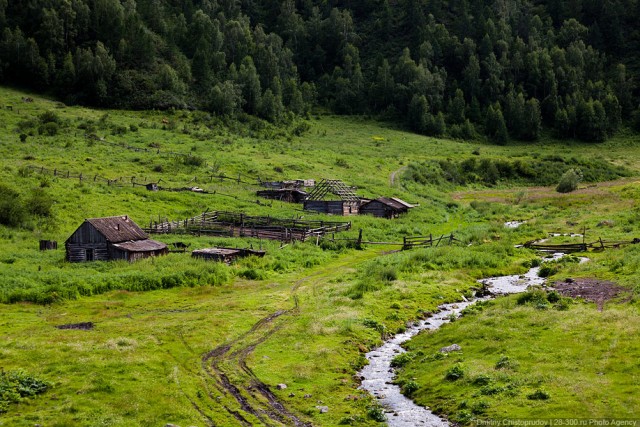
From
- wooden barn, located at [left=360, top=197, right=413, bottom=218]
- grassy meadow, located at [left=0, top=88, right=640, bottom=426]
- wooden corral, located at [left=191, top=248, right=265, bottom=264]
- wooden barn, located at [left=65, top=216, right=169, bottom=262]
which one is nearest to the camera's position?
grassy meadow, located at [left=0, top=88, right=640, bottom=426]

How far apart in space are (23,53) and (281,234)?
311ft

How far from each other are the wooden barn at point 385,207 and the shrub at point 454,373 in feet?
189

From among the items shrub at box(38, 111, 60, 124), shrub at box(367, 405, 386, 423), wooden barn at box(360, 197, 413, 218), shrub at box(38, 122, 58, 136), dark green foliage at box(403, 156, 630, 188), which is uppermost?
shrub at box(38, 111, 60, 124)

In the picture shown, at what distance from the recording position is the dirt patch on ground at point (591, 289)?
3984 cm

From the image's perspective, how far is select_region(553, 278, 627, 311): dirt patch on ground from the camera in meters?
39.8

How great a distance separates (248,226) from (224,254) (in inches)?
733

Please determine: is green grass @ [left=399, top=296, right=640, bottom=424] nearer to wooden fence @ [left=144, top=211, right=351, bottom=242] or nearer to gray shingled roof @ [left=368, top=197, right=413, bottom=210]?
wooden fence @ [left=144, top=211, right=351, bottom=242]

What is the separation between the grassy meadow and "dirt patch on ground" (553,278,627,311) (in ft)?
4.15

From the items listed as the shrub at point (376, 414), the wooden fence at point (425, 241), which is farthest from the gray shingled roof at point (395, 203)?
the shrub at point (376, 414)

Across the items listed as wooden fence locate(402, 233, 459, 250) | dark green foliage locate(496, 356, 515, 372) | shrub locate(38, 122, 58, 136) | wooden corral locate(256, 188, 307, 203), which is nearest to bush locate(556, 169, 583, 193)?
wooden corral locate(256, 188, 307, 203)

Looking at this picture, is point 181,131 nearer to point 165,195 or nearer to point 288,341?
point 165,195

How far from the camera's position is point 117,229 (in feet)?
187

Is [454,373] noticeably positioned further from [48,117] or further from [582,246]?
[48,117]

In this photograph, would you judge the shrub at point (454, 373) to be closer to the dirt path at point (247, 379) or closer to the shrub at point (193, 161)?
the dirt path at point (247, 379)
